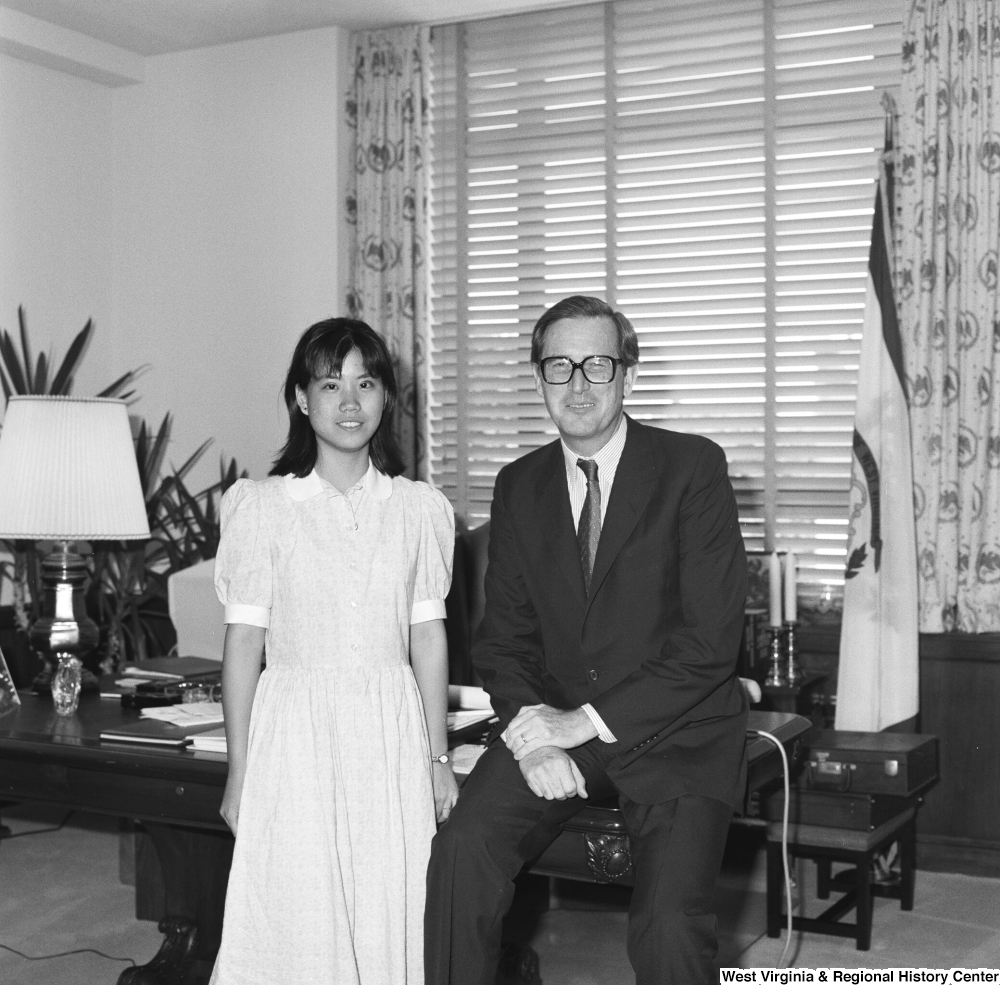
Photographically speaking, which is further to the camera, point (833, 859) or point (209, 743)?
point (833, 859)

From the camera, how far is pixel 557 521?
2557 mm

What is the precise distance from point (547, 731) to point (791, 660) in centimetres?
209

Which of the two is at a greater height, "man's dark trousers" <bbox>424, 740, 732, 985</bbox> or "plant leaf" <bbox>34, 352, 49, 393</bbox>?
"plant leaf" <bbox>34, 352, 49, 393</bbox>

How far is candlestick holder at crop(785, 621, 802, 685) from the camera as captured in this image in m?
4.27

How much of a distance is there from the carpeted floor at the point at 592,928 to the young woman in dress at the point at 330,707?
1.09 m

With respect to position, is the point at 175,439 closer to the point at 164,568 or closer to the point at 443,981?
the point at 164,568

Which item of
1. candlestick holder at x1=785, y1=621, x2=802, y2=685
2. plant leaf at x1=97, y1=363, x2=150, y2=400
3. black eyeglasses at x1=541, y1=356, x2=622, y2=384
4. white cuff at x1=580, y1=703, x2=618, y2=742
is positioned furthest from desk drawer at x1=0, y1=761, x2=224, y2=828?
plant leaf at x1=97, y1=363, x2=150, y2=400

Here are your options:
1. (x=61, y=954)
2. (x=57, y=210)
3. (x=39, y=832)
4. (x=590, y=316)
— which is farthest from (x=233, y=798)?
(x=57, y=210)

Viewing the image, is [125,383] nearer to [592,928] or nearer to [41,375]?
[41,375]

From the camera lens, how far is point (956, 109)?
4.36 m

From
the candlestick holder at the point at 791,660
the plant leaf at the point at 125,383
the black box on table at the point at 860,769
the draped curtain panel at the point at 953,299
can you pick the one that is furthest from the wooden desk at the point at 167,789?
the plant leaf at the point at 125,383

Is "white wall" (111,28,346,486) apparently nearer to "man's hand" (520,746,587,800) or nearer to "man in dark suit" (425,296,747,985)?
"man in dark suit" (425,296,747,985)

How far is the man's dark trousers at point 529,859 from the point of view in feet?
7.07

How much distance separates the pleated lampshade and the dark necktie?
5.40ft
